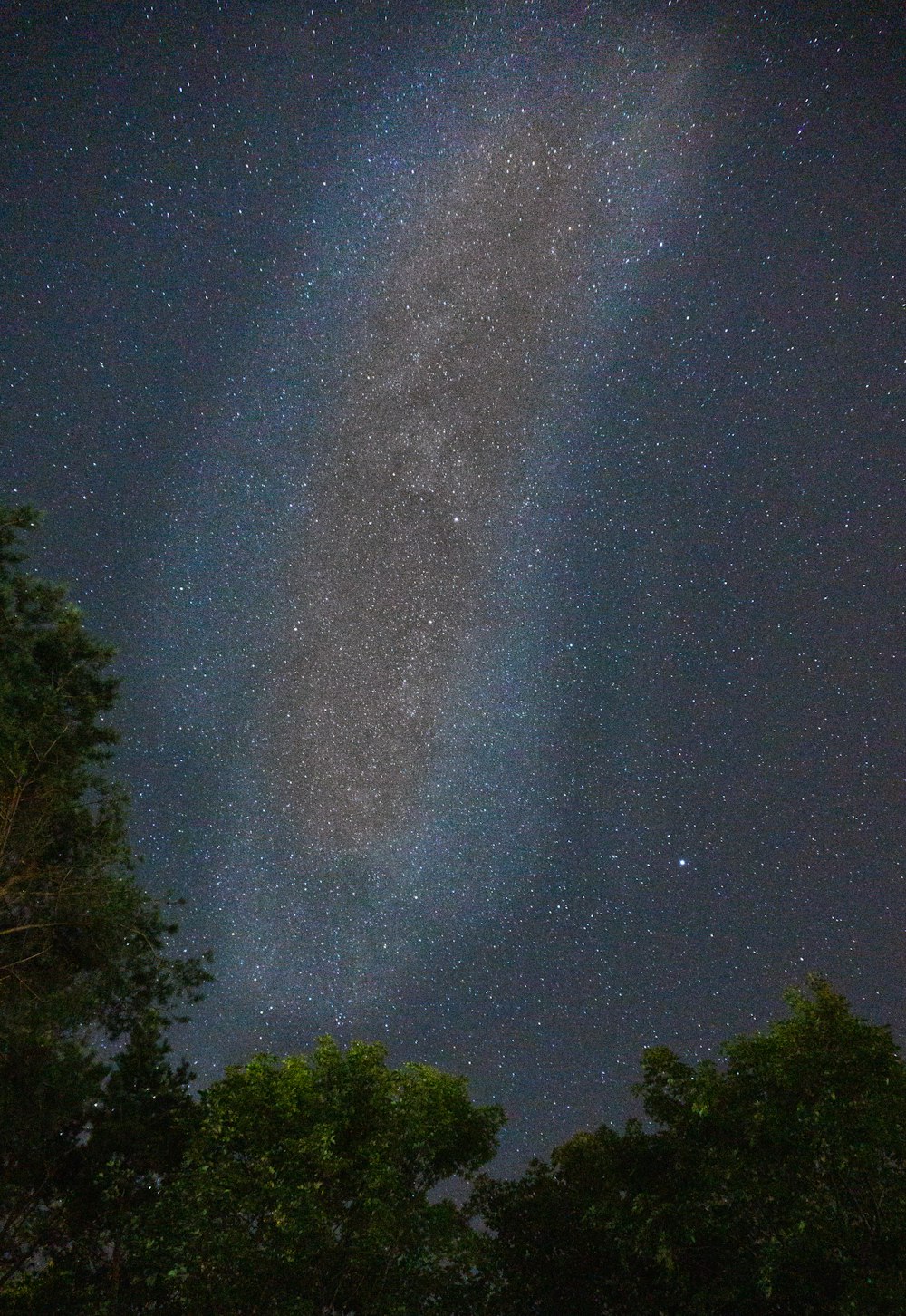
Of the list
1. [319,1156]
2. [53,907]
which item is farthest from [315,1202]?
[53,907]

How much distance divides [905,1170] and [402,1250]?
26.7ft

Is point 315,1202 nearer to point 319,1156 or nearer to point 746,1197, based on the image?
point 319,1156

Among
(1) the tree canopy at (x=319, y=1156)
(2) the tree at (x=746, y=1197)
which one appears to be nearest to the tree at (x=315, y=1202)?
(1) the tree canopy at (x=319, y=1156)

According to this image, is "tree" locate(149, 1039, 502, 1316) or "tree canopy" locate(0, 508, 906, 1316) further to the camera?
"tree" locate(149, 1039, 502, 1316)

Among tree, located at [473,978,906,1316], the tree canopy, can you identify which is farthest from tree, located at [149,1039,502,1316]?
tree, located at [473,978,906,1316]

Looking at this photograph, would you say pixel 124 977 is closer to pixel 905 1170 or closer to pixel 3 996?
pixel 3 996

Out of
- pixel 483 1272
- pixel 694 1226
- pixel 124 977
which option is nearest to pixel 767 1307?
pixel 694 1226

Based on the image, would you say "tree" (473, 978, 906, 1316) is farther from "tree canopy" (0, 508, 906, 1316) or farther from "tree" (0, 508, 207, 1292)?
"tree" (0, 508, 207, 1292)

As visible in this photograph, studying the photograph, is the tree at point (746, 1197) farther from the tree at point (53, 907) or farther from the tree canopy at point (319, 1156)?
the tree at point (53, 907)

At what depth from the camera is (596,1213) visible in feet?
43.0

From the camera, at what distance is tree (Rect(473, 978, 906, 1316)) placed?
10.9 meters

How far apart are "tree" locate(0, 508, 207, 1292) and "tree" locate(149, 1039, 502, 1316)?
267 cm

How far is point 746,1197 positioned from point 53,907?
11.2m

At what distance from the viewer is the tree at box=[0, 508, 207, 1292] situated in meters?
10.7
